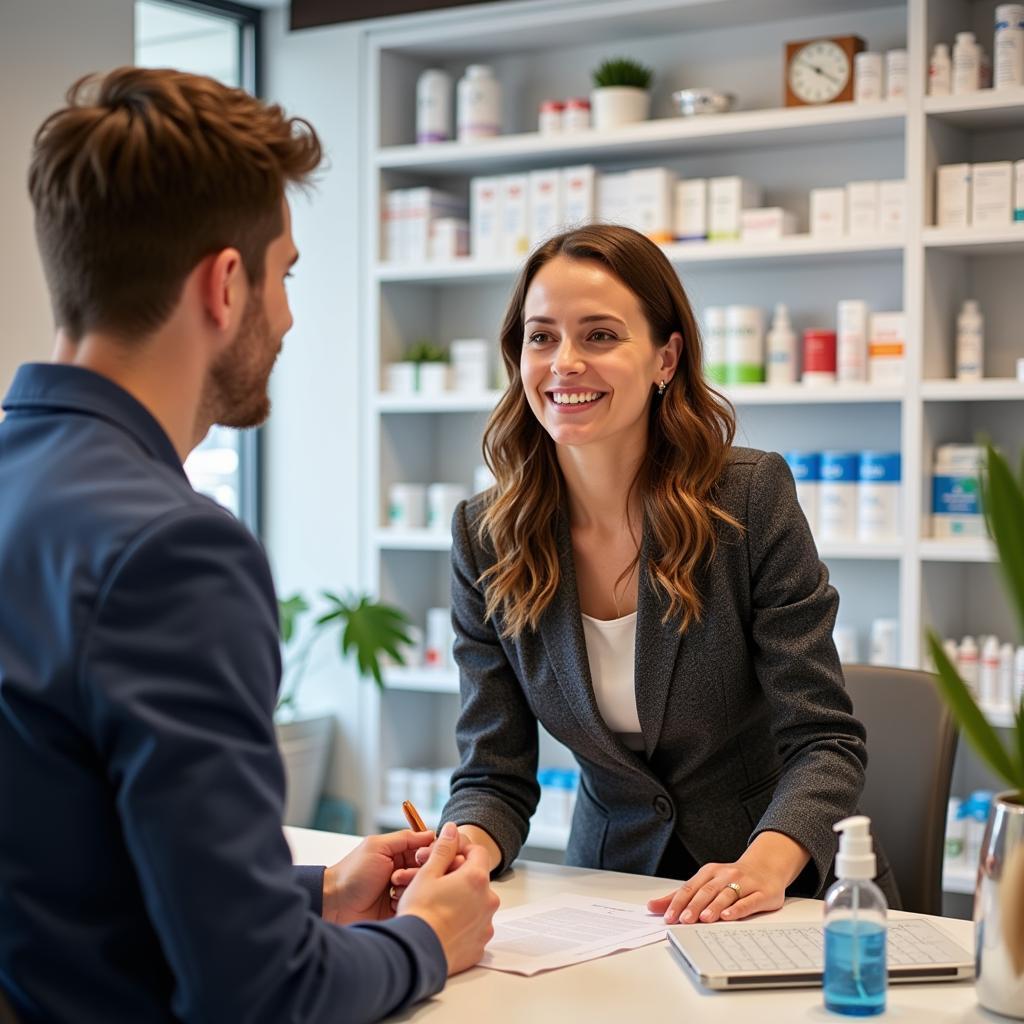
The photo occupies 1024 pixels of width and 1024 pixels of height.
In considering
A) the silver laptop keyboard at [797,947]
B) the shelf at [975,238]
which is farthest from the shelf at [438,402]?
the silver laptop keyboard at [797,947]

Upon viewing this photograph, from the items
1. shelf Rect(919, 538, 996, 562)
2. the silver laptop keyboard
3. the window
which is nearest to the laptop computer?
the silver laptop keyboard

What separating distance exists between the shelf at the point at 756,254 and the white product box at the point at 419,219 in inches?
3.0

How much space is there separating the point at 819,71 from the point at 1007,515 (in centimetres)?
266

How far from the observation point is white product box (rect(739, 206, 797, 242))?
3.57 m

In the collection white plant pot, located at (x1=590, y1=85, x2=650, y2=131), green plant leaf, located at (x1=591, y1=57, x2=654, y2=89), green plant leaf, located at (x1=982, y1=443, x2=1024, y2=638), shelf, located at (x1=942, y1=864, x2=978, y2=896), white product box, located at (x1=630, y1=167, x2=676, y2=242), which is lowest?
shelf, located at (x1=942, y1=864, x2=978, y2=896)

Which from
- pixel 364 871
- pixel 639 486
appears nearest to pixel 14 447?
pixel 364 871

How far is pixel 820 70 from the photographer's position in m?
3.55

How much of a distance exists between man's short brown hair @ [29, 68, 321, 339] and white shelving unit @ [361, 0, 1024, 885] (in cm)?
196

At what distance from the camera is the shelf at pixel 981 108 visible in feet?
10.6

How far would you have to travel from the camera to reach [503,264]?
154 inches

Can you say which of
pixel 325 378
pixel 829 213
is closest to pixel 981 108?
pixel 829 213

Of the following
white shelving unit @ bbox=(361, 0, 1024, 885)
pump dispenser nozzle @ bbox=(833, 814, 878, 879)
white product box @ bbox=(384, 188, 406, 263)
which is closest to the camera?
pump dispenser nozzle @ bbox=(833, 814, 878, 879)

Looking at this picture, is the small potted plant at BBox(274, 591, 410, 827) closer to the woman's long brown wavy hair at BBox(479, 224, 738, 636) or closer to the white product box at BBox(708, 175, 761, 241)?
the white product box at BBox(708, 175, 761, 241)

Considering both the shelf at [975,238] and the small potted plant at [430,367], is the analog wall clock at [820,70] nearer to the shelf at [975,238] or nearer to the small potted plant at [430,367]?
the shelf at [975,238]
